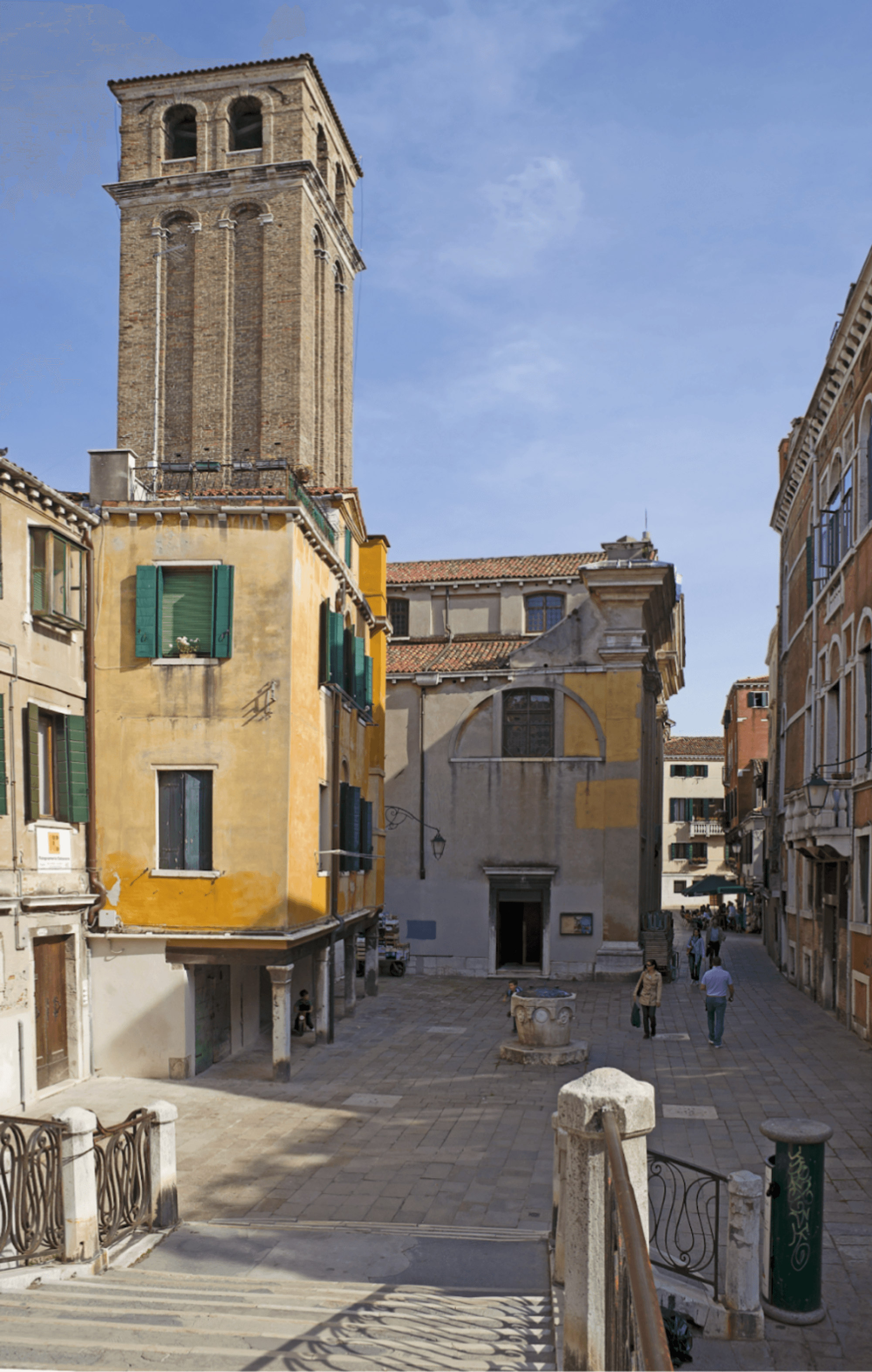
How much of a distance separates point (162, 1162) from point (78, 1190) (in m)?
1.42

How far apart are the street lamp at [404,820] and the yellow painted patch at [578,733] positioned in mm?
4420

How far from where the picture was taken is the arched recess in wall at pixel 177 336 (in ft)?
113

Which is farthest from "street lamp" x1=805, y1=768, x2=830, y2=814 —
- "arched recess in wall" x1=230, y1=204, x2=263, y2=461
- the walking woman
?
"arched recess in wall" x1=230, y1=204, x2=263, y2=461

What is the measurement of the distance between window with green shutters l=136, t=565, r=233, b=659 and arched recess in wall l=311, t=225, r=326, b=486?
16.8m

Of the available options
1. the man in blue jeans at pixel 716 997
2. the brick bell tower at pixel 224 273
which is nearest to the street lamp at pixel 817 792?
the man in blue jeans at pixel 716 997

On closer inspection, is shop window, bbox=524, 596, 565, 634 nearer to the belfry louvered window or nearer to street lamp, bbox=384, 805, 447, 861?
the belfry louvered window

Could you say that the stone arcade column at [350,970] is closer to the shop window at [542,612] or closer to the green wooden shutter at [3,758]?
the green wooden shutter at [3,758]

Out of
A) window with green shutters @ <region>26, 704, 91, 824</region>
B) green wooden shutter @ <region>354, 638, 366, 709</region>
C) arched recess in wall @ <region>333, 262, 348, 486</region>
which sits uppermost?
arched recess in wall @ <region>333, 262, 348, 486</region>

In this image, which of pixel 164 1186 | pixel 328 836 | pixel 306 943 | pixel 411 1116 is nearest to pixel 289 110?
pixel 328 836

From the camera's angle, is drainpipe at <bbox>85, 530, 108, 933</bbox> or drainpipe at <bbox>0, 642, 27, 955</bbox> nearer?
drainpipe at <bbox>0, 642, 27, 955</bbox>

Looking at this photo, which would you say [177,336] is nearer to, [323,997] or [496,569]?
[496,569]

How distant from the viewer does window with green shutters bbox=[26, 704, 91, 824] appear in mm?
16844

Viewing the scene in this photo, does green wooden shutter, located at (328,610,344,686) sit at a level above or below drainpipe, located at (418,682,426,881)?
above

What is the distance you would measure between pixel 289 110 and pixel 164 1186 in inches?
1322
